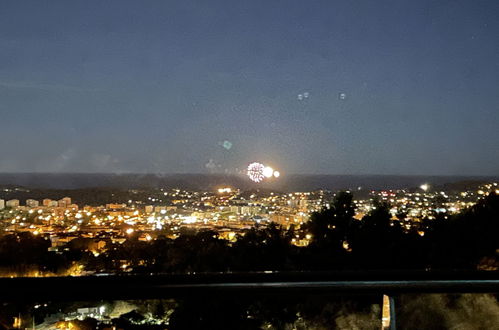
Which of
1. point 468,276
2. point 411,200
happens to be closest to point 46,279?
point 468,276

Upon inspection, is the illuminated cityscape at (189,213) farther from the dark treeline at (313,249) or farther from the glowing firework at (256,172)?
the glowing firework at (256,172)

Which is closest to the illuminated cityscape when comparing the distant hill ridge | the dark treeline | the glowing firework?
the dark treeline

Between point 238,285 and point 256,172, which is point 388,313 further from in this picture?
point 256,172

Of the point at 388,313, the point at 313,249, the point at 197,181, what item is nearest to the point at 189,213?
the point at 313,249

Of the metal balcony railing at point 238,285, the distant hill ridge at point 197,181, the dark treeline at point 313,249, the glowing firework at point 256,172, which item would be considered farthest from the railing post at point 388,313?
the distant hill ridge at point 197,181

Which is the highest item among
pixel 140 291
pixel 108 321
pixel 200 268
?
pixel 140 291

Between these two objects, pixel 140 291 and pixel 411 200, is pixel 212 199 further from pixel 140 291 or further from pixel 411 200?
pixel 140 291
